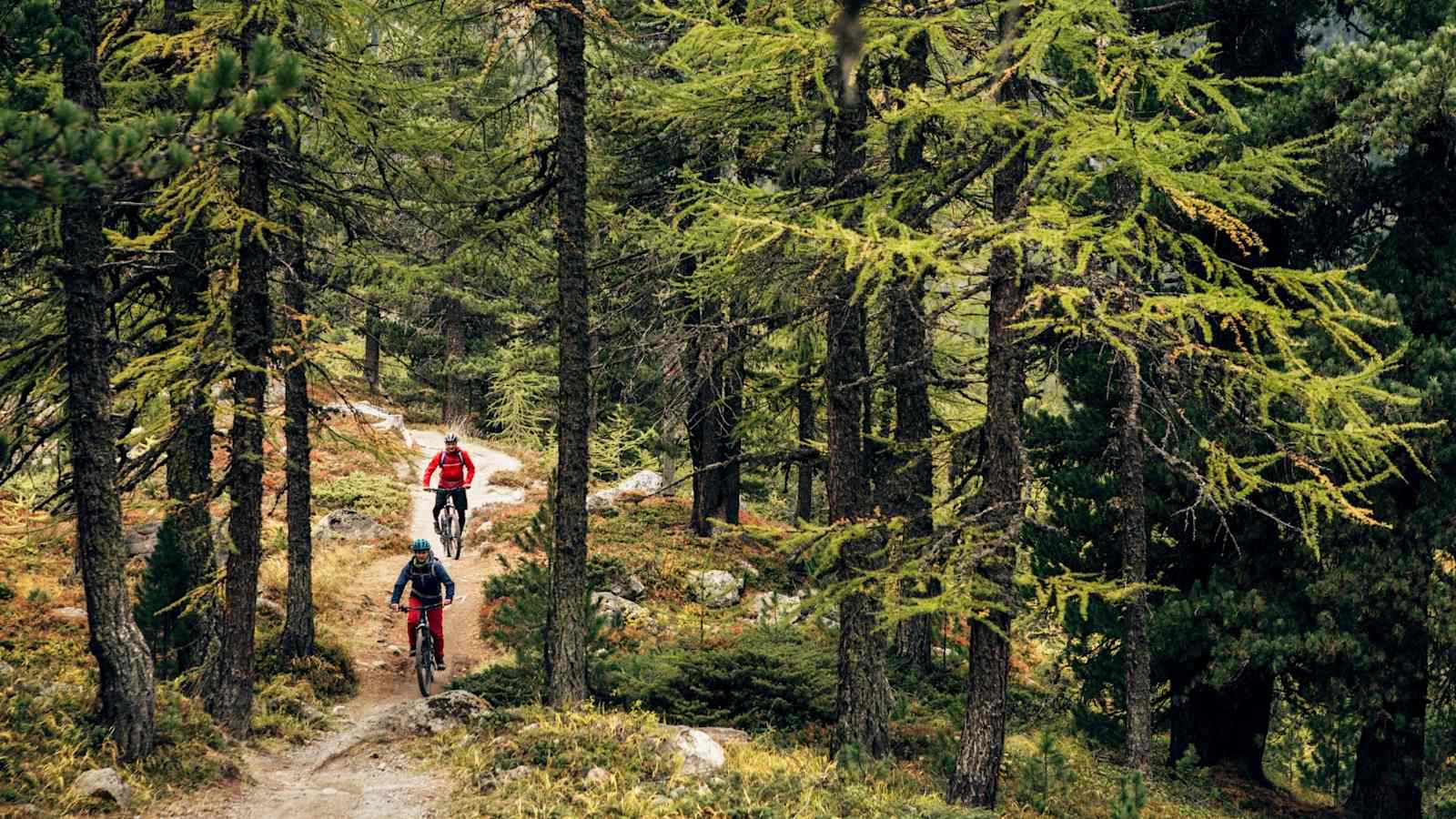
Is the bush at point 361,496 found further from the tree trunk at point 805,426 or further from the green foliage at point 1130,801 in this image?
the green foliage at point 1130,801

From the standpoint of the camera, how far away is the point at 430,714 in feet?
38.5

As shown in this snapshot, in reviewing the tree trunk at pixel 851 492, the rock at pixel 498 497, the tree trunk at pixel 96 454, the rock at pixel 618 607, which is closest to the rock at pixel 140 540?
the rock at pixel 618 607

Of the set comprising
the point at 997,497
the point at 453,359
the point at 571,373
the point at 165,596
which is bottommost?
the point at 165,596

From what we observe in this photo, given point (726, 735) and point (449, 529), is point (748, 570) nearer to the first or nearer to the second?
point (449, 529)

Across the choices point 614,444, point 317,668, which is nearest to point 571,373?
point 317,668

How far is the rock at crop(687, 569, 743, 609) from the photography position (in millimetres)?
18938

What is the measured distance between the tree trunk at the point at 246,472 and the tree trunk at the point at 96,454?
6.86 ft

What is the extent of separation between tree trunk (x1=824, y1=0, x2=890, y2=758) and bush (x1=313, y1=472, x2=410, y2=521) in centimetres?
1732

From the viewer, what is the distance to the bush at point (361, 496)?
25.1 metres

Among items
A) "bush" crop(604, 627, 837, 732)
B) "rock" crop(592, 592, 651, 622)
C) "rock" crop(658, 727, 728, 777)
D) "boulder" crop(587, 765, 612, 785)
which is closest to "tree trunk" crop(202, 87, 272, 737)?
"bush" crop(604, 627, 837, 732)

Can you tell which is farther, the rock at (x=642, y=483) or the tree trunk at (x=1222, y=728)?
the rock at (x=642, y=483)

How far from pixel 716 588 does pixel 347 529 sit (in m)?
9.42

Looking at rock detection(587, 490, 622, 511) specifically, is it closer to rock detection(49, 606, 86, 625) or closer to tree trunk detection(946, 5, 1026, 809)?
→ rock detection(49, 606, 86, 625)

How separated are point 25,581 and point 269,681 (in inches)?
177
